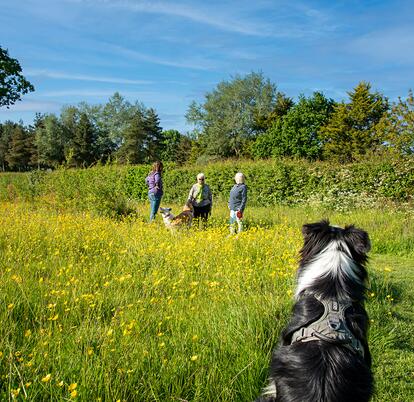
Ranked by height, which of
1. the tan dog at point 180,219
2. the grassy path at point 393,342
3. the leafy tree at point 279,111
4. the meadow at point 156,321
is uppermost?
the leafy tree at point 279,111

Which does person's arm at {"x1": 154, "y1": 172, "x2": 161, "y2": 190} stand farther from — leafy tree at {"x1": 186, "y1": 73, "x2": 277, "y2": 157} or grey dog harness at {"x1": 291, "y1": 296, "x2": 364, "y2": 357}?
leafy tree at {"x1": 186, "y1": 73, "x2": 277, "y2": 157}

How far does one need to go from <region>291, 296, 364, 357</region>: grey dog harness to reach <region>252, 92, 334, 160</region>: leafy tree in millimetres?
38096

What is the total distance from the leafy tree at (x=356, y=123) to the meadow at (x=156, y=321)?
96.9ft

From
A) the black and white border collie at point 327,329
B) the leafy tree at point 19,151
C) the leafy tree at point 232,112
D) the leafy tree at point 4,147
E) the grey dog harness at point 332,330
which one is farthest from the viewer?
the leafy tree at point 4,147

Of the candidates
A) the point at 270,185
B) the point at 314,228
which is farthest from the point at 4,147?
the point at 314,228

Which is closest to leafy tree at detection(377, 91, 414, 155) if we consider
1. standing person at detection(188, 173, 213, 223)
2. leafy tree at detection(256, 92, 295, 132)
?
standing person at detection(188, 173, 213, 223)

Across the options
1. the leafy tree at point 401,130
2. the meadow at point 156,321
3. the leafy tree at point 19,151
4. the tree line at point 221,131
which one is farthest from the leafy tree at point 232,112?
the meadow at point 156,321

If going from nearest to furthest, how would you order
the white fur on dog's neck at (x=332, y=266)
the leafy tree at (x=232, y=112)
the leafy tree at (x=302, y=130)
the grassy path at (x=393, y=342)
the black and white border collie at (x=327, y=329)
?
the black and white border collie at (x=327, y=329)
the white fur on dog's neck at (x=332, y=266)
the grassy path at (x=393, y=342)
the leafy tree at (x=302, y=130)
the leafy tree at (x=232, y=112)

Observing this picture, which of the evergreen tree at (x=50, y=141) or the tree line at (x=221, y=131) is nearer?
the tree line at (x=221, y=131)

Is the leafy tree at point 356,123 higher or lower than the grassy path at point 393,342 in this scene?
higher

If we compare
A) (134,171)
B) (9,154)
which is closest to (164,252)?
(134,171)

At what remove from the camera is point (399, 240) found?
10.2 meters

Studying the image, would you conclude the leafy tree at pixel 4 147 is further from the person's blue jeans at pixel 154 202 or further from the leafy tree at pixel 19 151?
the person's blue jeans at pixel 154 202

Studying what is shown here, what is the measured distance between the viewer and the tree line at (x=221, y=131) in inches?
1409
